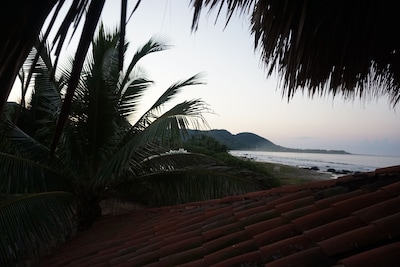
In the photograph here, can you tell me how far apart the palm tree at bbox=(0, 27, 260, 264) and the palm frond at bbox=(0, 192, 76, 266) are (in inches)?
0.8

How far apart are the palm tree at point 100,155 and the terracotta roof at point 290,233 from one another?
7.72 ft

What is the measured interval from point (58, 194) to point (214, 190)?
9.10ft

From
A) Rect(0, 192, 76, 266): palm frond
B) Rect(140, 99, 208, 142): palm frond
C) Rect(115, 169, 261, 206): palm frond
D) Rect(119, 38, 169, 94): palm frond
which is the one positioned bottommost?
Rect(0, 192, 76, 266): palm frond

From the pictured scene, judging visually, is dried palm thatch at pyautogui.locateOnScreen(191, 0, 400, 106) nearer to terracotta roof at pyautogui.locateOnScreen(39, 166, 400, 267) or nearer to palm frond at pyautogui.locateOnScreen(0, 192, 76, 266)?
terracotta roof at pyautogui.locateOnScreen(39, 166, 400, 267)

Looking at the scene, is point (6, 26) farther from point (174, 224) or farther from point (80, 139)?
point (80, 139)

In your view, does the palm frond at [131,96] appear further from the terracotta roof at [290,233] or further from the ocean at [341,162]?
the ocean at [341,162]

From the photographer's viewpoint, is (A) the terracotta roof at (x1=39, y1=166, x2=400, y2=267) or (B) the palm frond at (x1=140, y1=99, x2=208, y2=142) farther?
(B) the palm frond at (x1=140, y1=99, x2=208, y2=142)

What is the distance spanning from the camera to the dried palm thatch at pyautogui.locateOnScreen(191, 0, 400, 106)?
73.0 inches

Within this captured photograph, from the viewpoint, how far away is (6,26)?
0.78 metres

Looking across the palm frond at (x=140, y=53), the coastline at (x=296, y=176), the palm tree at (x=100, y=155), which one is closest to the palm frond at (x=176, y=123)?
the palm tree at (x=100, y=155)

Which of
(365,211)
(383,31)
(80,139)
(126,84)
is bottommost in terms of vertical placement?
(365,211)

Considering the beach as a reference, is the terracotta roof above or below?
above

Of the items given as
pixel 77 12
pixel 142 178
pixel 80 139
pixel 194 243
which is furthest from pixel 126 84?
pixel 77 12

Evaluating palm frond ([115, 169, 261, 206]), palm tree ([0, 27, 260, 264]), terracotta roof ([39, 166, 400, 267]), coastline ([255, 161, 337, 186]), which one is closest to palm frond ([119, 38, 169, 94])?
palm tree ([0, 27, 260, 264])
